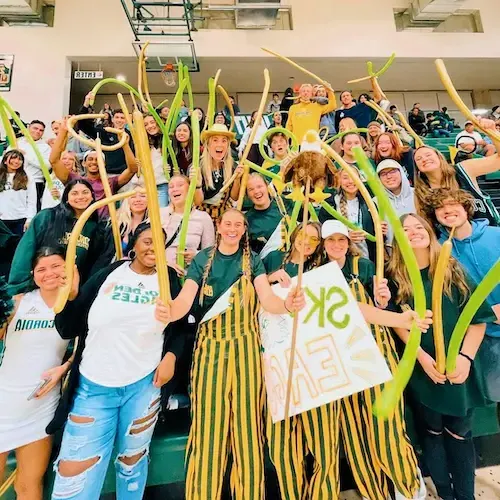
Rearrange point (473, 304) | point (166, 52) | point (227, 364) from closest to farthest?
point (473, 304) → point (227, 364) → point (166, 52)

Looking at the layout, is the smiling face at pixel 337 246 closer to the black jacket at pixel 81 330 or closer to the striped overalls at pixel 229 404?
the striped overalls at pixel 229 404

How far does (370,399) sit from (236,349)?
23.8 inches

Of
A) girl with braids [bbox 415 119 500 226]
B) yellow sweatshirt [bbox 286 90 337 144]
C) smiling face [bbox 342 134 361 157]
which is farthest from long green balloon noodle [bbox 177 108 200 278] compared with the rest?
yellow sweatshirt [bbox 286 90 337 144]

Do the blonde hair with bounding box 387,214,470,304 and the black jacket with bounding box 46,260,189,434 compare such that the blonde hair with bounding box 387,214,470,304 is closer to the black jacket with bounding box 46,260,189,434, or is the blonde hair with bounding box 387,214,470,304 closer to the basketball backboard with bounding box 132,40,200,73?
the black jacket with bounding box 46,260,189,434

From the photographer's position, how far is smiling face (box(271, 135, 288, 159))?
3195 mm

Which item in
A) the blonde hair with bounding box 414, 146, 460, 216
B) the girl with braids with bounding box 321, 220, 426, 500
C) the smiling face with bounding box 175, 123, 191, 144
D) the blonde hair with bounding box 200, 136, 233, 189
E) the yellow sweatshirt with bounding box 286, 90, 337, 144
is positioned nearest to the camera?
the girl with braids with bounding box 321, 220, 426, 500

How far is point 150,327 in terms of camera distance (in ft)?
4.72

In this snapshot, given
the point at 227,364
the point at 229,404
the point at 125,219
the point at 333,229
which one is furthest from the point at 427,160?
the point at 125,219

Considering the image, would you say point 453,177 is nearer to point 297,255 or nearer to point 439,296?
point 297,255

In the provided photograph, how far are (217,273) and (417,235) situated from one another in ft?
2.98

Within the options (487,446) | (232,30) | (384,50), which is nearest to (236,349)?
(487,446)

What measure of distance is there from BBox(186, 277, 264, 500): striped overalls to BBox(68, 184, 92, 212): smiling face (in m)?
1.10

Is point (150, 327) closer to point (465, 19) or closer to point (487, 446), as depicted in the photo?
point (487, 446)

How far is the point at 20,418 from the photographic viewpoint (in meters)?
1.35
